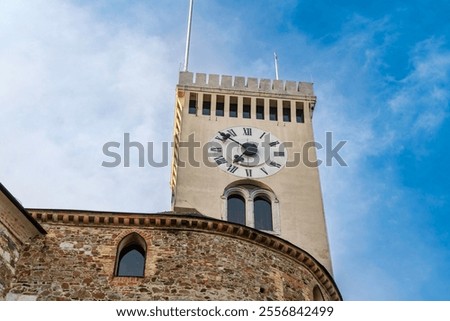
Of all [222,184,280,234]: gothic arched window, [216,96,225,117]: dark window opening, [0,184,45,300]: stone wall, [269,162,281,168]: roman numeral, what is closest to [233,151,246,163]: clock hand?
[222,184,280,234]: gothic arched window

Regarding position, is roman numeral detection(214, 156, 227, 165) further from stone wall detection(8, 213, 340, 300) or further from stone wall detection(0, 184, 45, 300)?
stone wall detection(0, 184, 45, 300)

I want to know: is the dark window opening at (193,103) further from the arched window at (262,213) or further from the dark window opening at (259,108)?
the arched window at (262,213)

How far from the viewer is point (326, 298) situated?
66.6 feet

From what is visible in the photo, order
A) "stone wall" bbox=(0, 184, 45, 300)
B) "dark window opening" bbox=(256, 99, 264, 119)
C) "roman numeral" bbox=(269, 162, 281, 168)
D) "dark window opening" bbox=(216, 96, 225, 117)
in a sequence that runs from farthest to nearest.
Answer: "dark window opening" bbox=(256, 99, 264, 119)
"dark window opening" bbox=(216, 96, 225, 117)
"roman numeral" bbox=(269, 162, 281, 168)
"stone wall" bbox=(0, 184, 45, 300)

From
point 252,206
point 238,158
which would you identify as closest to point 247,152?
point 238,158

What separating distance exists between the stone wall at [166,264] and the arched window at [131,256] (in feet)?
0.67

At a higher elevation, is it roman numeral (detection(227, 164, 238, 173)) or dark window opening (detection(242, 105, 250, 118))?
dark window opening (detection(242, 105, 250, 118))

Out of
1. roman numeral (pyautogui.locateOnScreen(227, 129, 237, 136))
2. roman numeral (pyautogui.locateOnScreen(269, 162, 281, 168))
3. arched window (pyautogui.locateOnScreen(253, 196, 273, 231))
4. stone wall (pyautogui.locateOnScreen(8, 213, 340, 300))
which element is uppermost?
roman numeral (pyautogui.locateOnScreen(227, 129, 237, 136))

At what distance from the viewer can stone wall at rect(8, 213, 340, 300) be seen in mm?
17234

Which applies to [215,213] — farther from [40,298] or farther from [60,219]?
[40,298]

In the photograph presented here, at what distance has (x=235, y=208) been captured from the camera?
26.8 m

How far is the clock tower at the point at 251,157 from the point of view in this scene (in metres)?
26.2

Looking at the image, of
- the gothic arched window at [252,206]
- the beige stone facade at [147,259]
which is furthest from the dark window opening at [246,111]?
the beige stone facade at [147,259]
